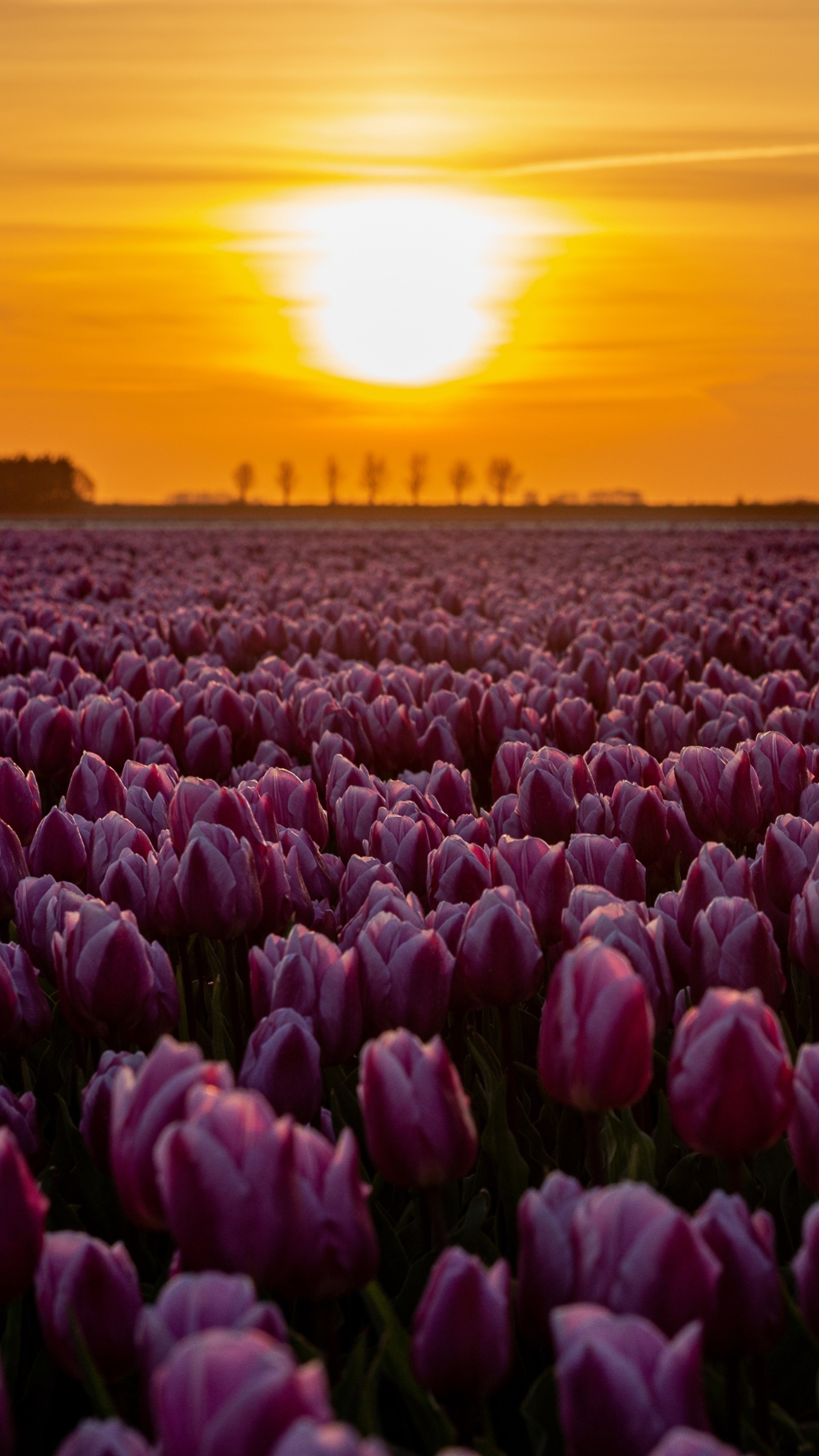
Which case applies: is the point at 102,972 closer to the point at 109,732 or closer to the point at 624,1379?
the point at 624,1379

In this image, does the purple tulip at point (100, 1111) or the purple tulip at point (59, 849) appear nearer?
the purple tulip at point (100, 1111)

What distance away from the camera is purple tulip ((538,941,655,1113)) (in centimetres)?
168

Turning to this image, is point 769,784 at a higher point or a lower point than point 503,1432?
higher

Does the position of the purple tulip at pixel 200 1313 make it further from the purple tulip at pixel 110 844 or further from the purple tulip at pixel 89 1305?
the purple tulip at pixel 110 844

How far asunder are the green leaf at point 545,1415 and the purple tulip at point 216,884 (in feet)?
3.72

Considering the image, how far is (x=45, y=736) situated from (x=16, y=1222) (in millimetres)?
3165

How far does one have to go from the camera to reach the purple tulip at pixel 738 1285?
145 centimetres

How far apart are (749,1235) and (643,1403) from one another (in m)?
0.34

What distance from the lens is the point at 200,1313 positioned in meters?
1.26

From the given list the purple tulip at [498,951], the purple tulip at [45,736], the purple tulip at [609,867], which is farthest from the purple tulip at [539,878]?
the purple tulip at [45,736]

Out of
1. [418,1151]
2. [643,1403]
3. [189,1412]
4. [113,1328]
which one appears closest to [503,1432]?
[418,1151]

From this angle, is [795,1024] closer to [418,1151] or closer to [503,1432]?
[503,1432]

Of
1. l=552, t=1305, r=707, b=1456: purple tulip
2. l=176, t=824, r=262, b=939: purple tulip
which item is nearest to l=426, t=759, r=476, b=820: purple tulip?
l=176, t=824, r=262, b=939: purple tulip

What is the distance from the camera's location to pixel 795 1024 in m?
2.74
